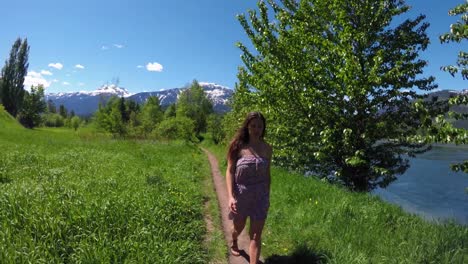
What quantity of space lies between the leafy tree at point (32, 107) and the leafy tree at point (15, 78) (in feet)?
25.1

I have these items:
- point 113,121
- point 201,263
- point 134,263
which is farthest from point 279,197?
point 113,121

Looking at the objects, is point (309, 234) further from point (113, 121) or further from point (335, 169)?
point (113, 121)

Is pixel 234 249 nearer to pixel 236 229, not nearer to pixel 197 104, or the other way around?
pixel 236 229

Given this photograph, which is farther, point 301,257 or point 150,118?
point 150,118

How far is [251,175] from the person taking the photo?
578 cm

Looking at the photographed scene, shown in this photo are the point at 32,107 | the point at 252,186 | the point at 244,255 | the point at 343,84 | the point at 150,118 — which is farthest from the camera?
the point at 32,107

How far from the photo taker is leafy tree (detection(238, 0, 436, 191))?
12602mm

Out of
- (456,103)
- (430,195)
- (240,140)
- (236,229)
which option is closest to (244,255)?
(236,229)

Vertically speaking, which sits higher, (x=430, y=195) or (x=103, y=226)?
(x=103, y=226)

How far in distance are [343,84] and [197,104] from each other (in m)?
73.5

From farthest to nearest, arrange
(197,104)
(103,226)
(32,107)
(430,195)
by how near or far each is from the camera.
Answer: (32,107) → (197,104) → (430,195) → (103,226)

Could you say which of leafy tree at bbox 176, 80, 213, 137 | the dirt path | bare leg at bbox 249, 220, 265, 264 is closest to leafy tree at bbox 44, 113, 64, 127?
leafy tree at bbox 176, 80, 213, 137

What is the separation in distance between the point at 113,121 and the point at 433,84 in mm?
59781

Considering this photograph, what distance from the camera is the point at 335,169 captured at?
14.5 m
